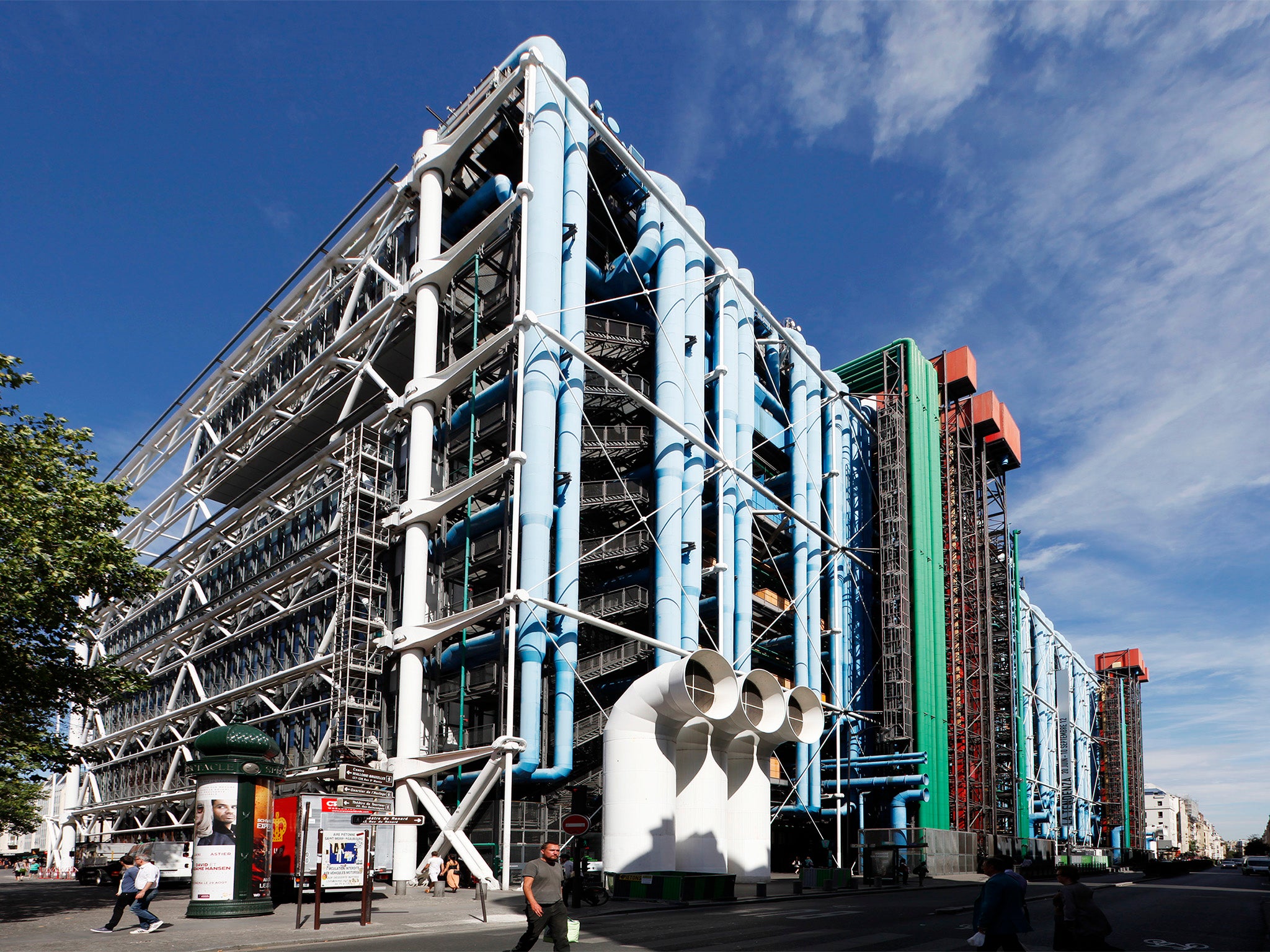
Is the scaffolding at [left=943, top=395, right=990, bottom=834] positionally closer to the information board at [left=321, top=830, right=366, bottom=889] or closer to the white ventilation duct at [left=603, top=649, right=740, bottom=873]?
the white ventilation duct at [left=603, top=649, right=740, bottom=873]

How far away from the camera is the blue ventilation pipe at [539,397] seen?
34719 mm

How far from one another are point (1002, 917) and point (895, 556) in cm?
4847

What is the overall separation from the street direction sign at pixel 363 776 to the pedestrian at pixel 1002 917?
25674 millimetres

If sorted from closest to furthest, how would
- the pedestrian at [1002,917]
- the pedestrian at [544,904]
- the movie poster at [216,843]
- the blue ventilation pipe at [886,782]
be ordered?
the pedestrian at [1002,917] → the pedestrian at [544,904] → the movie poster at [216,843] → the blue ventilation pipe at [886,782]

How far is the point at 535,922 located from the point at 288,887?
1869 cm

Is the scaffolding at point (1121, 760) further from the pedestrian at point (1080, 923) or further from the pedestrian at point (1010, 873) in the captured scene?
the pedestrian at point (1080, 923)

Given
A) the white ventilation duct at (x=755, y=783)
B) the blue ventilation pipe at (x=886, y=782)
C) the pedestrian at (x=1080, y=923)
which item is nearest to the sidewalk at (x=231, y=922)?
the white ventilation duct at (x=755, y=783)

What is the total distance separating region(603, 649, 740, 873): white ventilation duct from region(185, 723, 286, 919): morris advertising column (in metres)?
9.46

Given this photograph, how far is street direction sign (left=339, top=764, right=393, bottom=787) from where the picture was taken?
32875mm

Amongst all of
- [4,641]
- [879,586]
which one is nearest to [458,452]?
[4,641]

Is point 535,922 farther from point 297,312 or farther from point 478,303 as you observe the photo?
point 297,312

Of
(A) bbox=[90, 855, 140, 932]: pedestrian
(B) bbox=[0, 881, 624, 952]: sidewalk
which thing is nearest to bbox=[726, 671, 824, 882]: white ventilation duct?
(B) bbox=[0, 881, 624, 952]: sidewalk

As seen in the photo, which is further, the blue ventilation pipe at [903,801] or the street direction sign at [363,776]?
the blue ventilation pipe at [903,801]

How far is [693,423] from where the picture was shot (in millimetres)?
44312
